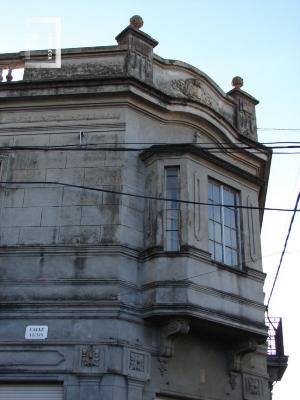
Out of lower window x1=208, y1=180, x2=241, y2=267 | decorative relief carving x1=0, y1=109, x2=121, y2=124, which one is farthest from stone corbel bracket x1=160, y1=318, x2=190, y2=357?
decorative relief carving x1=0, y1=109, x2=121, y2=124

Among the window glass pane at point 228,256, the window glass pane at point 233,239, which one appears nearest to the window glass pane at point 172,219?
the window glass pane at point 228,256

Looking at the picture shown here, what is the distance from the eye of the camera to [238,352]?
516 inches

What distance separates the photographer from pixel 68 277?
1205 cm

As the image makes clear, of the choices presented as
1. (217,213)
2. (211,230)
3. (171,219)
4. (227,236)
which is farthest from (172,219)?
(227,236)

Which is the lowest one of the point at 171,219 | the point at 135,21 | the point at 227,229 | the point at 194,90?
the point at 171,219

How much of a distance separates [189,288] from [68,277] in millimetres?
2455

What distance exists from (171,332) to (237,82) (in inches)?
326

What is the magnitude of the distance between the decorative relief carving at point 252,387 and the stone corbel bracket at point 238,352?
34 cm

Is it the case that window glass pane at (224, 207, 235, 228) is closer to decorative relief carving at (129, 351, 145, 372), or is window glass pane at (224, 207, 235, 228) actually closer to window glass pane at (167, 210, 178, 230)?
window glass pane at (167, 210, 178, 230)

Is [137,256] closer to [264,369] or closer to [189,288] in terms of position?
[189,288]

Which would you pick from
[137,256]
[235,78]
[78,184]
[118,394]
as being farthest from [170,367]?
[235,78]

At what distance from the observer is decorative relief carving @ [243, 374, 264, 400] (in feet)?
42.9

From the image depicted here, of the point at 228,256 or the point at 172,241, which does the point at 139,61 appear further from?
the point at 228,256

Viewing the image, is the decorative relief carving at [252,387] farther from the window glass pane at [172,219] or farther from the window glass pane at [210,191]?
the window glass pane at [210,191]
